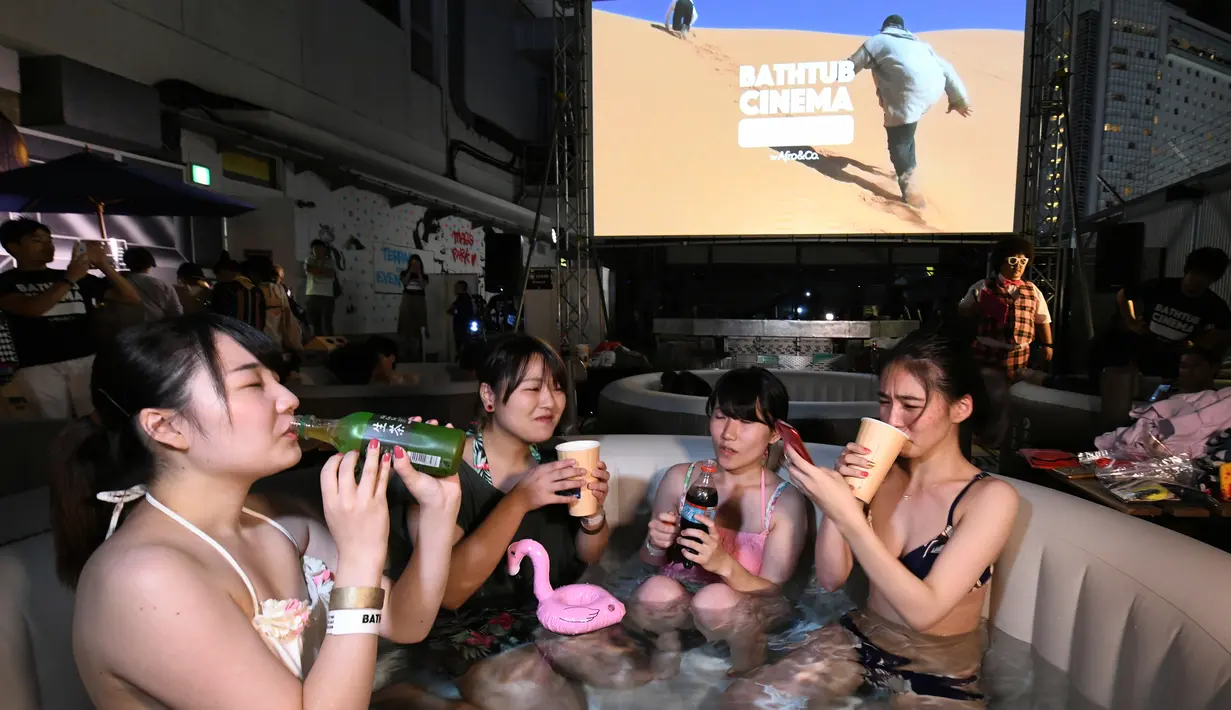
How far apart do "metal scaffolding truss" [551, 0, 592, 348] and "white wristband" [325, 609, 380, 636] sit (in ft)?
19.7

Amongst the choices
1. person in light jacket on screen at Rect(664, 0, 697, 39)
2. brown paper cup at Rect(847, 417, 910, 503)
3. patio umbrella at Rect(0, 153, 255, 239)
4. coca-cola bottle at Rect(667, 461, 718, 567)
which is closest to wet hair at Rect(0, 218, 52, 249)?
patio umbrella at Rect(0, 153, 255, 239)

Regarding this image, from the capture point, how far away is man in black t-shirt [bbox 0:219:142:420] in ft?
9.27

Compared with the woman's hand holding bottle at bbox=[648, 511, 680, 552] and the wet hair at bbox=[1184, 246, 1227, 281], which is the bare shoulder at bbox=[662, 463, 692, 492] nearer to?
the woman's hand holding bottle at bbox=[648, 511, 680, 552]

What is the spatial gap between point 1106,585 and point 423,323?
867cm

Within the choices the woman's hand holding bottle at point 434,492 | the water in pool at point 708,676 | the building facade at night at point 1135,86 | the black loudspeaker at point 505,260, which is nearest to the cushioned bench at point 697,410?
the water in pool at point 708,676

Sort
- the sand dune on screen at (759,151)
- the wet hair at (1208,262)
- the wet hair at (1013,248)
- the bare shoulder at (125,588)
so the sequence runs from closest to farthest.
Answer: the bare shoulder at (125,588)
the wet hair at (1208,262)
the wet hair at (1013,248)
the sand dune on screen at (759,151)

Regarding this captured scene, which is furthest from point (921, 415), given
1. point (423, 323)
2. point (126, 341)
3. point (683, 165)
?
point (423, 323)

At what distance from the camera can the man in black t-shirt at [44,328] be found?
282 centimetres

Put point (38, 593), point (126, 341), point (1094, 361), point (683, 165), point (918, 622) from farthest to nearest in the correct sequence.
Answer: point (683, 165), point (1094, 361), point (918, 622), point (38, 593), point (126, 341)

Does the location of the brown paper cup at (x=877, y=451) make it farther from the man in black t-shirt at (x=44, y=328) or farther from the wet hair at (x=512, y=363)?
the man in black t-shirt at (x=44, y=328)

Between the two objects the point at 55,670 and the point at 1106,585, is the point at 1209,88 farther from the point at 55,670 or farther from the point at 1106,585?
the point at 55,670

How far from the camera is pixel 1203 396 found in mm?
2135

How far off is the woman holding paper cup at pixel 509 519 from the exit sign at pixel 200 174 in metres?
5.89

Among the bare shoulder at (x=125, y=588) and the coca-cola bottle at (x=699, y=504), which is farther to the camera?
the coca-cola bottle at (x=699, y=504)
